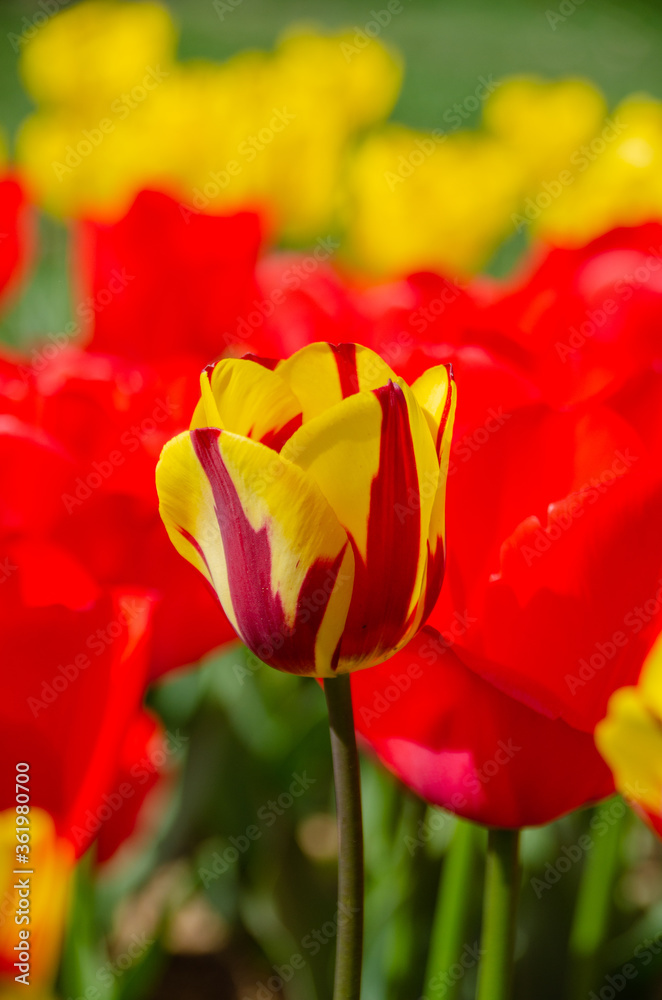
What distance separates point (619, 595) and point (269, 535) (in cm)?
11

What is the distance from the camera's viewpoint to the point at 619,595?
0.34 m

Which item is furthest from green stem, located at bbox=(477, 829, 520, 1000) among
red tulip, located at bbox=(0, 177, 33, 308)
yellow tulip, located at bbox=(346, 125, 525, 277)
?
yellow tulip, located at bbox=(346, 125, 525, 277)

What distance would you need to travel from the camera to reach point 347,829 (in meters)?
0.30

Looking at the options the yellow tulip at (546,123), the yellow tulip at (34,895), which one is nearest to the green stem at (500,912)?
the yellow tulip at (34,895)

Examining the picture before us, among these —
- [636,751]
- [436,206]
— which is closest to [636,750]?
[636,751]

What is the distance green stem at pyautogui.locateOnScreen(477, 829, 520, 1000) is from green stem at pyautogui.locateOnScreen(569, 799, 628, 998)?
0.68 feet

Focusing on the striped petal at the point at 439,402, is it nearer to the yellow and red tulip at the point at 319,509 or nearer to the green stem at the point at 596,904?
the yellow and red tulip at the point at 319,509

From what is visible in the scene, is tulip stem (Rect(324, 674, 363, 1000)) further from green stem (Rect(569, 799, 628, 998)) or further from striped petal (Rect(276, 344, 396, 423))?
green stem (Rect(569, 799, 628, 998))

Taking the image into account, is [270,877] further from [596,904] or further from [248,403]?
[248,403]

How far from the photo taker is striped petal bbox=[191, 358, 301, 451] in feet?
A: 0.98

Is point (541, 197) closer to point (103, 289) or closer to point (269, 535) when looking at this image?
point (103, 289)

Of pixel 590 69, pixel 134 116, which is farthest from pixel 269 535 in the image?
pixel 590 69

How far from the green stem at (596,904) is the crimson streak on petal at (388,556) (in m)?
0.30

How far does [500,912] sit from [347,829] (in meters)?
0.08
